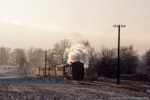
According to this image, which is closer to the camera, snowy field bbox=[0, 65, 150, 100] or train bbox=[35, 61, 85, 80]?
snowy field bbox=[0, 65, 150, 100]

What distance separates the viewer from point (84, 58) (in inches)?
2087

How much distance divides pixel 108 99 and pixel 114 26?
2670 centimetres

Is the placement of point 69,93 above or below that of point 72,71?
below

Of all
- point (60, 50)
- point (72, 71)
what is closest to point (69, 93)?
point (72, 71)

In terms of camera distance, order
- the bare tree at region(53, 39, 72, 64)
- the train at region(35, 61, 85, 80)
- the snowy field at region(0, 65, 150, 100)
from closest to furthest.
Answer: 1. the snowy field at region(0, 65, 150, 100)
2. the train at region(35, 61, 85, 80)
3. the bare tree at region(53, 39, 72, 64)

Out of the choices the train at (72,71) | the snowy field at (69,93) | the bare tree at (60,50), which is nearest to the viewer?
the snowy field at (69,93)

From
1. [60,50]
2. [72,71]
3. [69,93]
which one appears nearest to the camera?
[69,93]

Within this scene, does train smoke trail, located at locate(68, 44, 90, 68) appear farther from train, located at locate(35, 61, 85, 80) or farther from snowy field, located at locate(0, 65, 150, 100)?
snowy field, located at locate(0, 65, 150, 100)

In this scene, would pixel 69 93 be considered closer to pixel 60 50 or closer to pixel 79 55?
pixel 79 55

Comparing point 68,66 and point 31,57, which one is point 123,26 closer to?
point 68,66

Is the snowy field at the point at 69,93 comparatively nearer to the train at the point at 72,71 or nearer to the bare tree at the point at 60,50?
the train at the point at 72,71

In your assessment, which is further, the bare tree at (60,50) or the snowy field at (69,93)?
the bare tree at (60,50)

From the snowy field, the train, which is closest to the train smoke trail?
the train

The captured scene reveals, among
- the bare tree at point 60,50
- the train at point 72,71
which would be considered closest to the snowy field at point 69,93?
the train at point 72,71
